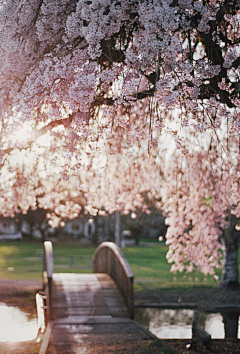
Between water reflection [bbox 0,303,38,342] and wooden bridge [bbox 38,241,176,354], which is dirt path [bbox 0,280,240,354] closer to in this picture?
water reflection [bbox 0,303,38,342]

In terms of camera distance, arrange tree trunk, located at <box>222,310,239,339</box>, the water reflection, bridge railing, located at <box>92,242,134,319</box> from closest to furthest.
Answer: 1. the water reflection
2. tree trunk, located at <box>222,310,239,339</box>
3. bridge railing, located at <box>92,242,134,319</box>

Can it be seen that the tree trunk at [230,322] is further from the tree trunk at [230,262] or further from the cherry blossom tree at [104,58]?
the cherry blossom tree at [104,58]

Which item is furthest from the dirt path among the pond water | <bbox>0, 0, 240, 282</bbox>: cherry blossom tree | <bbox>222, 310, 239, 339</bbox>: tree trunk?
<bbox>0, 0, 240, 282</bbox>: cherry blossom tree

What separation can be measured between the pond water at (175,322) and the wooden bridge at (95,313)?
87cm

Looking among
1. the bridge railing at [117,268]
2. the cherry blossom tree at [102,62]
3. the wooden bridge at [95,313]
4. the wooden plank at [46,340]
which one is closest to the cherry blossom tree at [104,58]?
the cherry blossom tree at [102,62]

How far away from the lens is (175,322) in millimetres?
11719

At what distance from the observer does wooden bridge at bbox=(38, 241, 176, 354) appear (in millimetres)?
8031

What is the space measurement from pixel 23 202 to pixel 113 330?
5.14m

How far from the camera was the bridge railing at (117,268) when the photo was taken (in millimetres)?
10805

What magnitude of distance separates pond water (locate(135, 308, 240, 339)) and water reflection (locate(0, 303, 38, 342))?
2964 millimetres

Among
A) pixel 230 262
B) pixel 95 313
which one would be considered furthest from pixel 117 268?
pixel 230 262

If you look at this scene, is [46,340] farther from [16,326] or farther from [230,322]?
[230,322]

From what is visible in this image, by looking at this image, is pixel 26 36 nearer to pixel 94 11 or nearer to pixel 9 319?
pixel 94 11

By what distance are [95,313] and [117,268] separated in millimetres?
2311
